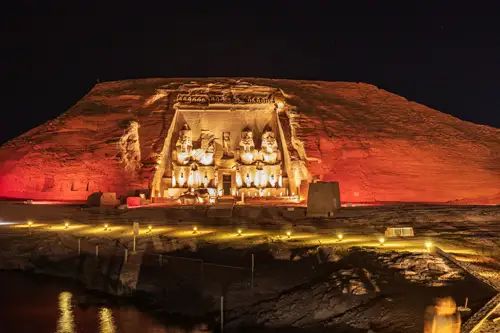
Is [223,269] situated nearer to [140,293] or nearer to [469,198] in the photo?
[140,293]

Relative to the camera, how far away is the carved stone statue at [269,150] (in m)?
32.8

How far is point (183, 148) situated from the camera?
32250 millimetres

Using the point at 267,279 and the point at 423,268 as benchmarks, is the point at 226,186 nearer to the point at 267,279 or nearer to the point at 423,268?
the point at 267,279

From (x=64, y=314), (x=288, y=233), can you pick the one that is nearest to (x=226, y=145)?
(x=288, y=233)

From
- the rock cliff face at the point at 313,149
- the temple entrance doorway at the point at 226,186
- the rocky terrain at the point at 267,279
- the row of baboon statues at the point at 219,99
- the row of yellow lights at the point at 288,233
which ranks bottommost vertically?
the rocky terrain at the point at 267,279

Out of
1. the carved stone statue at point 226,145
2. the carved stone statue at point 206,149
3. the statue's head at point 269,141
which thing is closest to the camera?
the carved stone statue at point 206,149

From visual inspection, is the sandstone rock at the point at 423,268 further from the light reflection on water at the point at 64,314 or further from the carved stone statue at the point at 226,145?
the carved stone statue at the point at 226,145

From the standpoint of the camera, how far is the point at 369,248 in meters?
14.5

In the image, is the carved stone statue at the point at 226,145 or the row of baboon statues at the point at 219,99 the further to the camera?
the row of baboon statues at the point at 219,99

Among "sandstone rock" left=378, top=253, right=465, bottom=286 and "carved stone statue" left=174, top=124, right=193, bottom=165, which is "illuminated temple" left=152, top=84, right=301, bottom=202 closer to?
"carved stone statue" left=174, top=124, right=193, bottom=165

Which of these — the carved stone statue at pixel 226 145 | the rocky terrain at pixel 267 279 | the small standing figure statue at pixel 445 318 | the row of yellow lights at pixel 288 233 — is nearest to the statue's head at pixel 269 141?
the carved stone statue at pixel 226 145

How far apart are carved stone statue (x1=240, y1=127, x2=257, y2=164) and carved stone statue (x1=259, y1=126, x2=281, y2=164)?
56 centimetres

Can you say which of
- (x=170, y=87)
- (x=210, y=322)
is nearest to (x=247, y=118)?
(x=170, y=87)

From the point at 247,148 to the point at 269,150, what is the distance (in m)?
1.37
